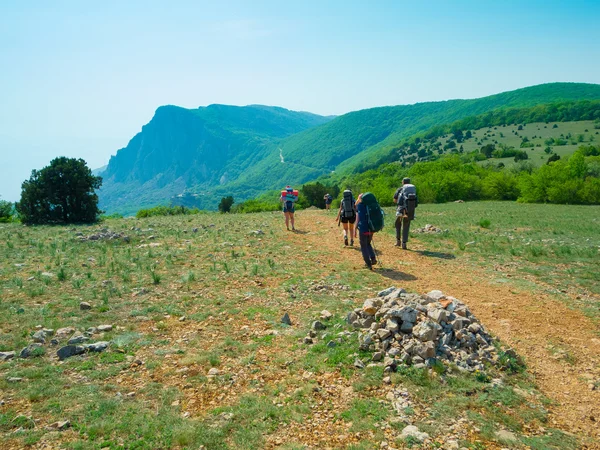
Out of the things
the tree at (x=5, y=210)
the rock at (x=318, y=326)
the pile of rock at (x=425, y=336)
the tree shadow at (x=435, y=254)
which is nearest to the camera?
the pile of rock at (x=425, y=336)

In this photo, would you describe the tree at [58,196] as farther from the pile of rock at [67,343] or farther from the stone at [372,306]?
the stone at [372,306]

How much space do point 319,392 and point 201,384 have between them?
1.86 meters

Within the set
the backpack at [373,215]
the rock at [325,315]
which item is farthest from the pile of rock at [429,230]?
the rock at [325,315]

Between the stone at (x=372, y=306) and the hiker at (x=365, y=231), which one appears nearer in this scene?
the stone at (x=372, y=306)

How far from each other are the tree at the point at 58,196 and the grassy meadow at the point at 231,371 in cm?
1789

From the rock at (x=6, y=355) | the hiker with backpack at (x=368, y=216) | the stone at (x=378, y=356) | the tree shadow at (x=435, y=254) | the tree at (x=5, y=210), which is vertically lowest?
the stone at (x=378, y=356)

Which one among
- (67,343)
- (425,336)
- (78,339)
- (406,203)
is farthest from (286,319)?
(406,203)

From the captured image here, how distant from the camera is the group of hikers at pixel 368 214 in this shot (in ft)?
37.6

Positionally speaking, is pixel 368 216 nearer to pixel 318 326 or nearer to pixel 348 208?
pixel 348 208

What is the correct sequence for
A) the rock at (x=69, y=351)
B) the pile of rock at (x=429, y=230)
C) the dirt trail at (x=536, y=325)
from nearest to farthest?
the dirt trail at (x=536, y=325), the rock at (x=69, y=351), the pile of rock at (x=429, y=230)

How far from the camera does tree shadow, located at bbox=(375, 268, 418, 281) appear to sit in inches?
423

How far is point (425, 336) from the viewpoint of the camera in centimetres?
588

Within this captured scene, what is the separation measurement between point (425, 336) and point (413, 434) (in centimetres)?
175

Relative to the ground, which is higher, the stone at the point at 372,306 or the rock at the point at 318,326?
the stone at the point at 372,306
